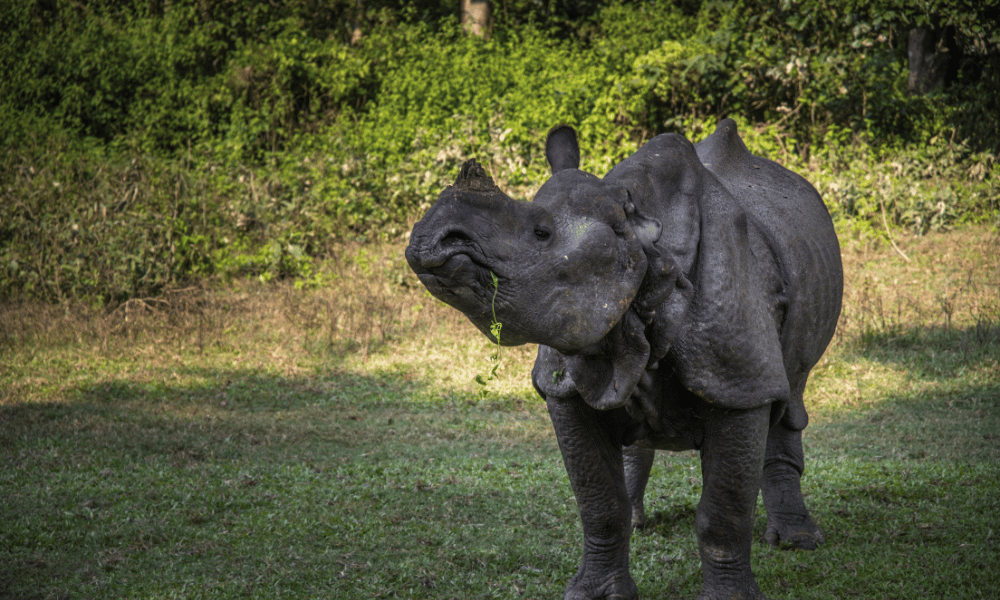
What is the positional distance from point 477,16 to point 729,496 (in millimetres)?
14914

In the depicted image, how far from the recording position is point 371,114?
14.8m

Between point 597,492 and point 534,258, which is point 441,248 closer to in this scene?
point 534,258

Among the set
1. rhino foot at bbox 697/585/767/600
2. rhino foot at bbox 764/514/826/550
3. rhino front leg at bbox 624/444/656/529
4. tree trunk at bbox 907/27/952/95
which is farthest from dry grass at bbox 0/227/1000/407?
rhino foot at bbox 697/585/767/600

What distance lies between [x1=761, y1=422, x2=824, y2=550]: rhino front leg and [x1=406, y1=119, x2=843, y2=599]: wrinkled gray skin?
657 mm

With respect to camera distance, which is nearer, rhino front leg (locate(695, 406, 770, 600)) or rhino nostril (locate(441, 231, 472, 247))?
rhino nostril (locate(441, 231, 472, 247))

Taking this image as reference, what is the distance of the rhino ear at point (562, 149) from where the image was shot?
3.36 m

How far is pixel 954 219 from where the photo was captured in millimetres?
12289

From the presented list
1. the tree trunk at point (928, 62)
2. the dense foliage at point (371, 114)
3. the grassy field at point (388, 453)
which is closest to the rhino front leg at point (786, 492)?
the grassy field at point (388, 453)

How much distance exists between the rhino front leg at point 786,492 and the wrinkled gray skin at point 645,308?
0.66m

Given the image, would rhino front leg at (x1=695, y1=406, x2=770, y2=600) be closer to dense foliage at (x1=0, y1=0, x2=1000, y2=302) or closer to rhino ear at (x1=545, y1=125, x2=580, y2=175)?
rhino ear at (x1=545, y1=125, x2=580, y2=175)

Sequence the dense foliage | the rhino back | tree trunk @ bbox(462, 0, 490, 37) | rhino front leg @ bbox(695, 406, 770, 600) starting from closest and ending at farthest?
rhino front leg @ bbox(695, 406, 770, 600), the rhino back, the dense foliage, tree trunk @ bbox(462, 0, 490, 37)

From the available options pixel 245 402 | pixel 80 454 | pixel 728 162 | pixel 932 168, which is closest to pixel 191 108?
pixel 245 402

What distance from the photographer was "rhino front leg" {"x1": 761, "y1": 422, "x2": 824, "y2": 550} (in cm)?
471

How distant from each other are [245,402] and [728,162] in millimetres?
5289
